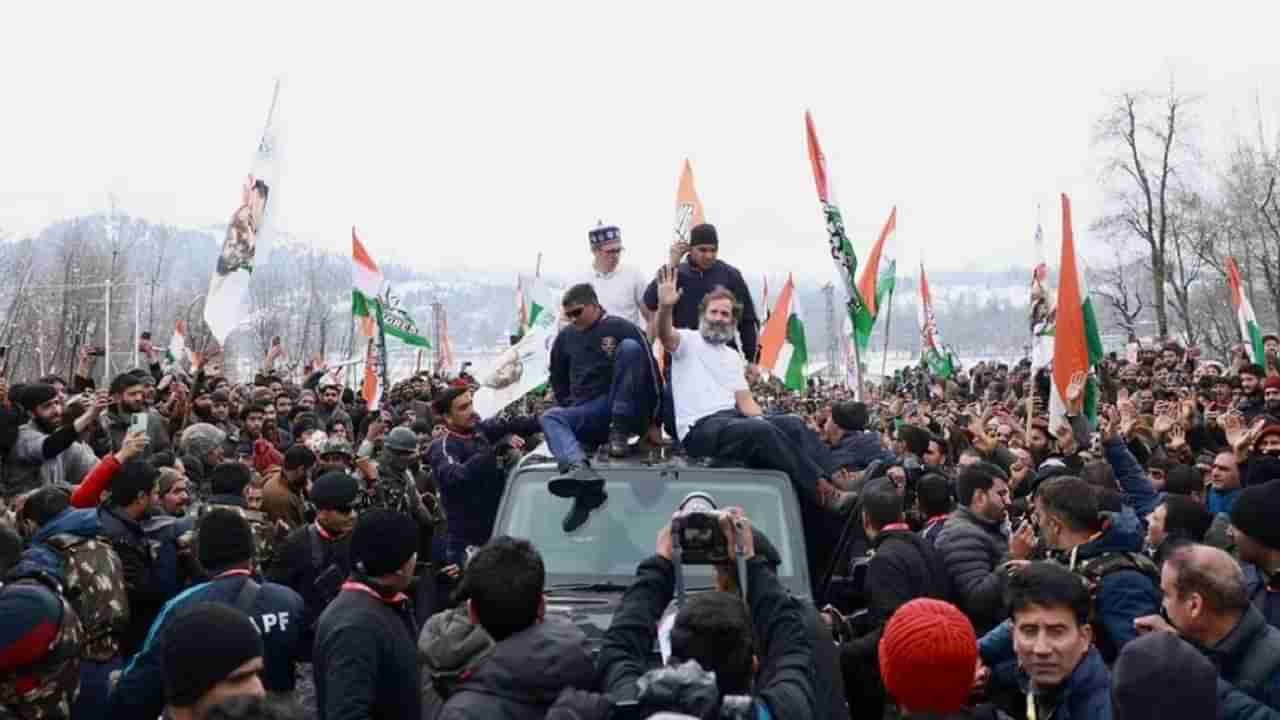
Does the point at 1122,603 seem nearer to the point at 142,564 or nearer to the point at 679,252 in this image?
the point at 142,564

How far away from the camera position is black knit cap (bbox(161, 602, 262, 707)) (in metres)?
3.76

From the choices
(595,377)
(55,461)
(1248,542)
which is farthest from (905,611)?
(55,461)

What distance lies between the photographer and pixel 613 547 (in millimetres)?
6918

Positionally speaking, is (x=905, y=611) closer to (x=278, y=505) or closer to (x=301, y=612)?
(x=301, y=612)

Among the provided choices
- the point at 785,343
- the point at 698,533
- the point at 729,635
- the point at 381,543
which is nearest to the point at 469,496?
the point at 381,543

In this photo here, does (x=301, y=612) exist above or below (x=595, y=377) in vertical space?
below

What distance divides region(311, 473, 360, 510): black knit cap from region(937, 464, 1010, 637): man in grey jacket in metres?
3.18

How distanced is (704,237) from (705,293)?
Result: 0.48 meters

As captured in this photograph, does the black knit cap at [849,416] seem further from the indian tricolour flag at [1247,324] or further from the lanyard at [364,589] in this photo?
the indian tricolour flag at [1247,324]

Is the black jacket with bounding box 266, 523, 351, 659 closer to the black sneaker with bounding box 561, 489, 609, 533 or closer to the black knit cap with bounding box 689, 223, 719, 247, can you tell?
the black sneaker with bounding box 561, 489, 609, 533

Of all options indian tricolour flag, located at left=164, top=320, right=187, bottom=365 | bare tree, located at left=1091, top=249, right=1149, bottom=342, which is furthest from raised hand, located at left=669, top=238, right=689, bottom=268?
bare tree, located at left=1091, top=249, right=1149, bottom=342

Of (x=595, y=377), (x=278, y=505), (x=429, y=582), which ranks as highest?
(x=595, y=377)

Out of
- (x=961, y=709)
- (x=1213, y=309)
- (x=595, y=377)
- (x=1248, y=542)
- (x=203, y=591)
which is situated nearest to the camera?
(x=961, y=709)

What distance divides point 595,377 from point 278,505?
7.33 feet
